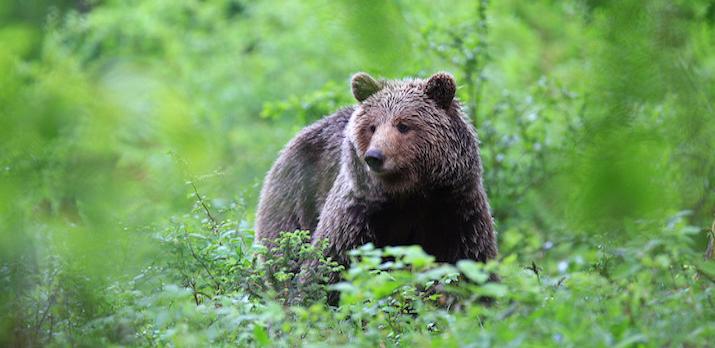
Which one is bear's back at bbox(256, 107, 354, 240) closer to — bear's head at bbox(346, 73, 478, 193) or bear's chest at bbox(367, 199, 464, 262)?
bear's head at bbox(346, 73, 478, 193)

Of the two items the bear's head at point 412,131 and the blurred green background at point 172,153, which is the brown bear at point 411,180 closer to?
the bear's head at point 412,131

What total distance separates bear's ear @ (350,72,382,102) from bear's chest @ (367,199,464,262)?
2.57ft

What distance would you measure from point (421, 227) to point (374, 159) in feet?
2.34

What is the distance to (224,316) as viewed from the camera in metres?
3.97

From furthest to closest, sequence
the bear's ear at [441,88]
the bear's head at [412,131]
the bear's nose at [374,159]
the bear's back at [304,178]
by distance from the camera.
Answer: the bear's back at [304,178]
the bear's ear at [441,88]
the bear's head at [412,131]
the bear's nose at [374,159]


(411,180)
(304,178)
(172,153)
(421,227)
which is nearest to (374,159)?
(411,180)

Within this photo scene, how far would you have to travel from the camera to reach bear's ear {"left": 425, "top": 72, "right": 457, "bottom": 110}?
605 centimetres

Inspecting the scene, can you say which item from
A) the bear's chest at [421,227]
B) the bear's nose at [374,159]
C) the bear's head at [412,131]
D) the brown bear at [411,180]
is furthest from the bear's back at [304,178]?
the bear's nose at [374,159]

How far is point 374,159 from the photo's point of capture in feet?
18.5

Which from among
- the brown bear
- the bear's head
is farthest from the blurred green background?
the bear's head

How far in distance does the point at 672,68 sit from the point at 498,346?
108 cm

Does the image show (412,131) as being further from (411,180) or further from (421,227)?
(421,227)

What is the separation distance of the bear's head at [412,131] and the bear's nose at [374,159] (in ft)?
0.22

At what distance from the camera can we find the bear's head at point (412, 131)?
5914 mm
